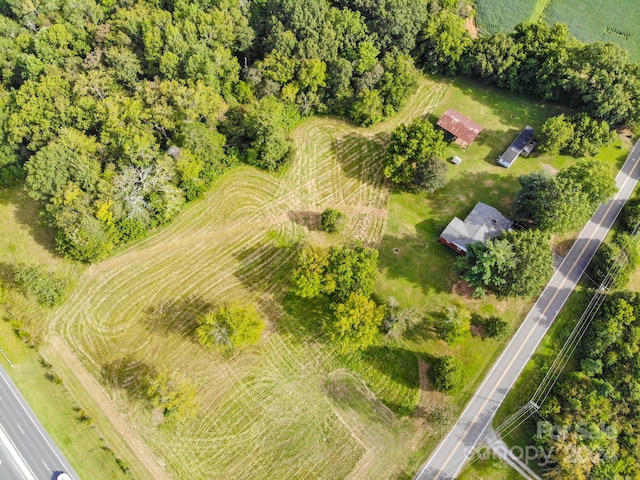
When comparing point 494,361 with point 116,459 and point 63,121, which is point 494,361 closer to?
point 116,459

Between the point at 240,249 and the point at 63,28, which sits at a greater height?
the point at 63,28

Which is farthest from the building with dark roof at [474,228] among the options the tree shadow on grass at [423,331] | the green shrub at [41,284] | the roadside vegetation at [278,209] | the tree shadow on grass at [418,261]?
the green shrub at [41,284]

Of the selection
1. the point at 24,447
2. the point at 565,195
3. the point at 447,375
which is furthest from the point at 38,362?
the point at 565,195

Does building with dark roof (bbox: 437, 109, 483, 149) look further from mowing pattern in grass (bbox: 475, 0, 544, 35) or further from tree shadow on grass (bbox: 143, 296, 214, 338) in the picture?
tree shadow on grass (bbox: 143, 296, 214, 338)

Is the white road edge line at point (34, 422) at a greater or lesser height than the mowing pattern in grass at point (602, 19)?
lesser

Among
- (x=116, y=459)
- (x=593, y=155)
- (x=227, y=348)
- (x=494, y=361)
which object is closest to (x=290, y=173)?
(x=227, y=348)

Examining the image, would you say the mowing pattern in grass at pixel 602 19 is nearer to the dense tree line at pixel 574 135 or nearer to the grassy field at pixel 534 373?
the dense tree line at pixel 574 135

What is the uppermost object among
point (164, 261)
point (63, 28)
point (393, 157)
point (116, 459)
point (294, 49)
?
point (294, 49)

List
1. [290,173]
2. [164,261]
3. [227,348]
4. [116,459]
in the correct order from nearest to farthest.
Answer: [116,459], [227,348], [164,261], [290,173]
